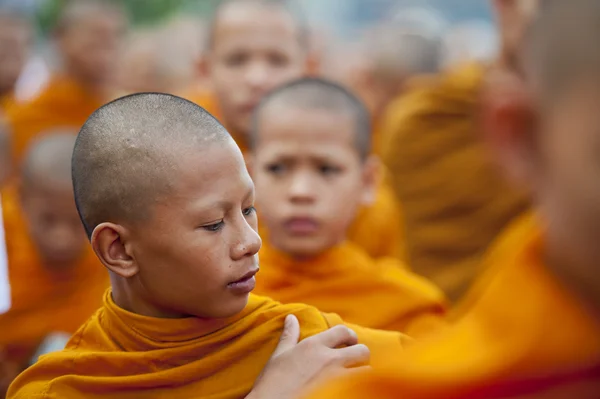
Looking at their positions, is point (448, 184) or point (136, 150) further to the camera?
point (448, 184)

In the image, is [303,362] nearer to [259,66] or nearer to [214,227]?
[214,227]

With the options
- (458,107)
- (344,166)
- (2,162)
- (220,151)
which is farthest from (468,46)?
(220,151)

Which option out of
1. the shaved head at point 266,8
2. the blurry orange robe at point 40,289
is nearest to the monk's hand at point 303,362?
the blurry orange robe at point 40,289

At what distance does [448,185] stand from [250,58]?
1495 mm

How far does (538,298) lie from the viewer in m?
0.91

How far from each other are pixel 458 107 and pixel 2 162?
2.13 m

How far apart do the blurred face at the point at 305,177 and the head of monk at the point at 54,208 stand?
830 mm

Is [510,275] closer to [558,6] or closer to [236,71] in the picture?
[558,6]

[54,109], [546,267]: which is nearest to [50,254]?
[546,267]

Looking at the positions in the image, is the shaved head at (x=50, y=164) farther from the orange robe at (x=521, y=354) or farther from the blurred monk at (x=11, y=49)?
the orange robe at (x=521, y=354)

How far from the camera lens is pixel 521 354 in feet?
2.93

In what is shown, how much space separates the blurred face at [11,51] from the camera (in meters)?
5.07

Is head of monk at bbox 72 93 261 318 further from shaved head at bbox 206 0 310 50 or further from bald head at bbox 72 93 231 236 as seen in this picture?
shaved head at bbox 206 0 310 50

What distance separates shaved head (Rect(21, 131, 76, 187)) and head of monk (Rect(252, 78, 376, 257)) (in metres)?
0.76
